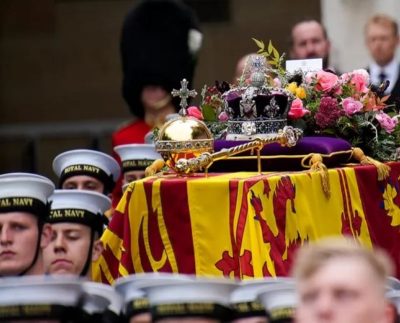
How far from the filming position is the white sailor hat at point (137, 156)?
41.4 ft

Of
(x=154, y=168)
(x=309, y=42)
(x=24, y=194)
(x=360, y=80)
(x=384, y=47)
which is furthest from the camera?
(x=384, y=47)

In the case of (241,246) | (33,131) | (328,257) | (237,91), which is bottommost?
(328,257)

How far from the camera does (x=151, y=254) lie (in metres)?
10.6

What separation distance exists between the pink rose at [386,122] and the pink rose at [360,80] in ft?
0.53

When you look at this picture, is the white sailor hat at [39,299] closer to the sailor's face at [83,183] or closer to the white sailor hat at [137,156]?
the sailor's face at [83,183]

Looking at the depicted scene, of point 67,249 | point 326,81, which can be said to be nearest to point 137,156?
point 326,81

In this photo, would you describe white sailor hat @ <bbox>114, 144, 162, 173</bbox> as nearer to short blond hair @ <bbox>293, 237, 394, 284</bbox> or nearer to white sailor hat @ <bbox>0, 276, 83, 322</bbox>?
white sailor hat @ <bbox>0, 276, 83, 322</bbox>

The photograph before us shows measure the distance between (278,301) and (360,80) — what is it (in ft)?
14.6

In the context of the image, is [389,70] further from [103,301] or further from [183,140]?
[103,301]

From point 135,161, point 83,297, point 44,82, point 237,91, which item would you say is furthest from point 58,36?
point 83,297

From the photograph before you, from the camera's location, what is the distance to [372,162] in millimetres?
11445

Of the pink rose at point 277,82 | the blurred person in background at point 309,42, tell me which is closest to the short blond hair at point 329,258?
the pink rose at point 277,82

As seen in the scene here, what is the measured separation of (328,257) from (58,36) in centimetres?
1332

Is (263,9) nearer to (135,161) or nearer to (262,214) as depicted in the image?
(135,161)
